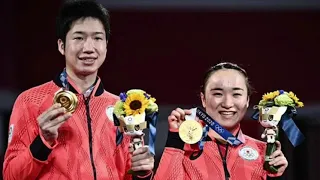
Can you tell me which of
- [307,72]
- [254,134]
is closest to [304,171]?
[254,134]

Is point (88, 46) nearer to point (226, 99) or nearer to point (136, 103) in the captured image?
point (136, 103)

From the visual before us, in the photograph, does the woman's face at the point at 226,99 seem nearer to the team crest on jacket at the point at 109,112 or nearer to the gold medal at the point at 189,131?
the gold medal at the point at 189,131

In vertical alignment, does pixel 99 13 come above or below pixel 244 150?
above

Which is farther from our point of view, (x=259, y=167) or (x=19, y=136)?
(x=259, y=167)

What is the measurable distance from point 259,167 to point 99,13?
0.83 meters

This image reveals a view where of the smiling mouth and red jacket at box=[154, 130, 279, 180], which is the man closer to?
red jacket at box=[154, 130, 279, 180]

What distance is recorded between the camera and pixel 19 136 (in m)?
3.06

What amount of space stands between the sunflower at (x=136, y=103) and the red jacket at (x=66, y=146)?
0.14m

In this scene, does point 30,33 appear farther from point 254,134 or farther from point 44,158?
point 44,158

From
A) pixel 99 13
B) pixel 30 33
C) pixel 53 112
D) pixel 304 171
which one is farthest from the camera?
pixel 30 33

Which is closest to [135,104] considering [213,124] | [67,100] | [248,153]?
[67,100]

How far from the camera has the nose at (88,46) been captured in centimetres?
316

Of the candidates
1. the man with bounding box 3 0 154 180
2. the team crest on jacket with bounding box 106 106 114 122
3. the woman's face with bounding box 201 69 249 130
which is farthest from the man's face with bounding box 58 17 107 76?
the woman's face with bounding box 201 69 249 130

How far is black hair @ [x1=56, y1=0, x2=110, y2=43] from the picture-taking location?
3223 millimetres
